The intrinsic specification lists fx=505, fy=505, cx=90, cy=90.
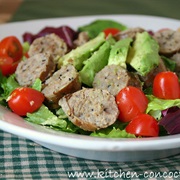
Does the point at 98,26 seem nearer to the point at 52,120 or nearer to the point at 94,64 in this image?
the point at 94,64

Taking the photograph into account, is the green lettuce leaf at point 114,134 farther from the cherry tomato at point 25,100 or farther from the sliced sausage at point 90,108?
the cherry tomato at point 25,100

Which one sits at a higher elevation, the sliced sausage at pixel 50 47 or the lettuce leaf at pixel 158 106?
the sliced sausage at pixel 50 47

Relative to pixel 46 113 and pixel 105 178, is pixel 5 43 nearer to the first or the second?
pixel 46 113

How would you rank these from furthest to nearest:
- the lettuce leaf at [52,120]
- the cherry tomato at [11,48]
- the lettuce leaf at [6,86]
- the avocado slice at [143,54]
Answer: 1. the cherry tomato at [11,48]
2. the lettuce leaf at [6,86]
3. the avocado slice at [143,54]
4. the lettuce leaf at [52,120]

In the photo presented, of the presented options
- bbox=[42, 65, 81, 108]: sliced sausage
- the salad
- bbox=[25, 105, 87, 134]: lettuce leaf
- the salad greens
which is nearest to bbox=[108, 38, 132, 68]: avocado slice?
the salad

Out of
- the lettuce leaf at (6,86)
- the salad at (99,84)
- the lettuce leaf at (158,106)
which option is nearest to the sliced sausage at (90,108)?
the salad at (99,84)

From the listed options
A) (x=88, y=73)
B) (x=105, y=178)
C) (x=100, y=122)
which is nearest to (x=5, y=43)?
(x=88, y=73)
